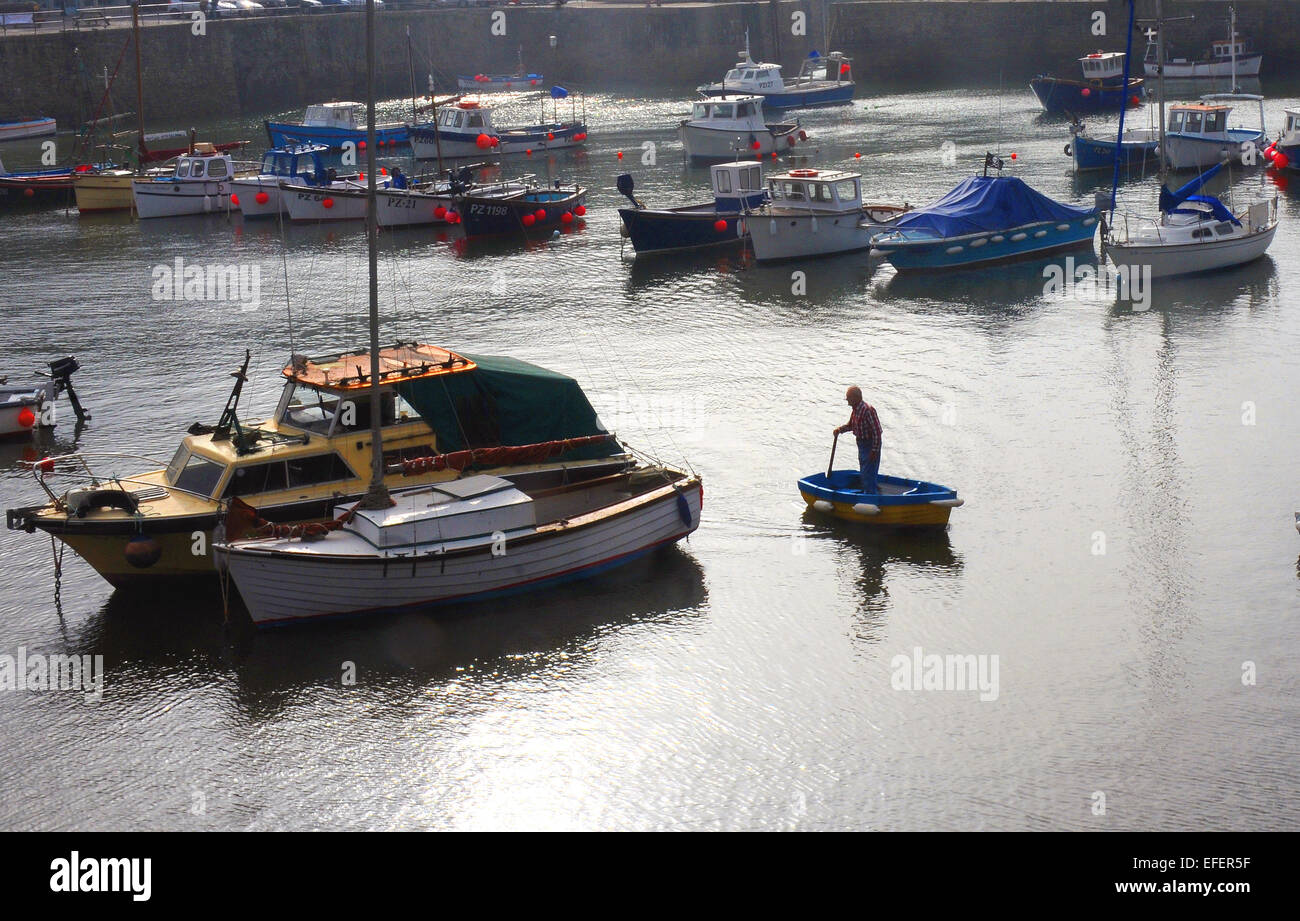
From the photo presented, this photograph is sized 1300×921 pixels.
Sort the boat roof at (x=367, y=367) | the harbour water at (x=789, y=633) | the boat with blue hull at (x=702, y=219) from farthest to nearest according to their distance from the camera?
the boat with blue hull at (x=702, y=219) < the boat roof at (x=367, y=367) < the harbour water at (x=789, y=633)

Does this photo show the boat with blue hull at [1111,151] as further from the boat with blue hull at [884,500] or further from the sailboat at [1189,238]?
the boat with blue hull at [884,500]

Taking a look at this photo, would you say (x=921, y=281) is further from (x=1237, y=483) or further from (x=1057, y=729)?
(x=1057, y=729)

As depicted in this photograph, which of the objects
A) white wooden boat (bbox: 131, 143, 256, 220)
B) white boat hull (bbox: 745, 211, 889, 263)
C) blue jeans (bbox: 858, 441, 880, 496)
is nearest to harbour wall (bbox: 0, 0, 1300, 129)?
white wooden boat (bbox: 131, 143, 256, 220)

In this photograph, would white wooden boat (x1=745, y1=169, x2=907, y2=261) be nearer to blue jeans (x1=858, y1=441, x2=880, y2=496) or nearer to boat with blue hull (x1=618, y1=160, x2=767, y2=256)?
boat with blue hull (x1=618, y1=160, x2=767, y2=256)

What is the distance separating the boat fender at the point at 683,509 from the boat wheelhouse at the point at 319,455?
4.02ft

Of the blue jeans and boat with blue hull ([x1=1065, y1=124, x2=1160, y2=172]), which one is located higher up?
boat with blue hull ([x1=1065, y1=124, x2=1160, y2=172])

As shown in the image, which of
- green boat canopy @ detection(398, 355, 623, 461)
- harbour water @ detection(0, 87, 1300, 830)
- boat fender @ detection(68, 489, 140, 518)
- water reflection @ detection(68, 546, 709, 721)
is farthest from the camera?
green boat canopy @ detection(398, 355, 623, 461)

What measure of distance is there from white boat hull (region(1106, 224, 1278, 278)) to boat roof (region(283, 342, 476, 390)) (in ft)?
63.6

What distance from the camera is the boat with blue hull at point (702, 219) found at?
38.7 meters

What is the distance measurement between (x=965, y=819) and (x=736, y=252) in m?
28.0

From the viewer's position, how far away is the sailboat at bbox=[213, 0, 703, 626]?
16.3 metres

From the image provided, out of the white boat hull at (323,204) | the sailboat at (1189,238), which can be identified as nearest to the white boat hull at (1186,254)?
the sailboat at (1189,238)

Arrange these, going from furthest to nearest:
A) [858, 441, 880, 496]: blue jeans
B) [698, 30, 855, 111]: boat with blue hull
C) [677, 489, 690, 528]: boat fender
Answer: [698, 30, 855, 111]: boat with blue hull < [858, 441, 880, 496]: blue jeans < [677, 489, 690, 528]: boat fender

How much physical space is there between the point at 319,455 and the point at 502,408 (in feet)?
8.57
